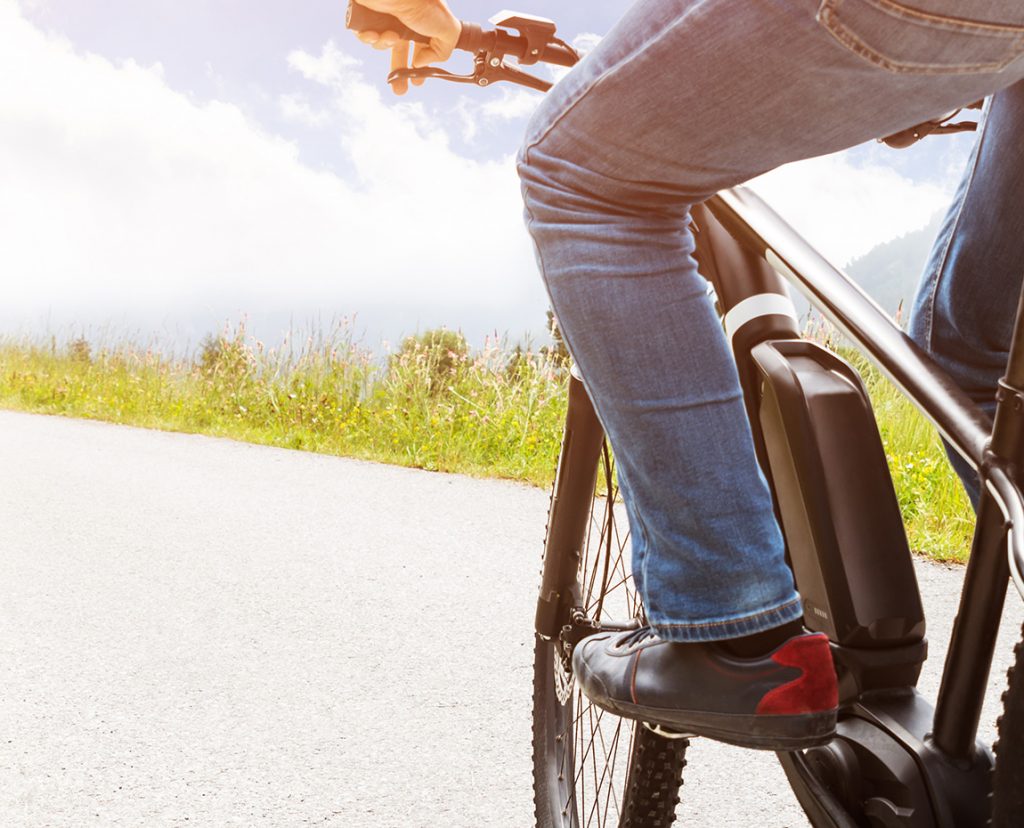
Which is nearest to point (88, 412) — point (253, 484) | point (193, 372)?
point (193, 372)

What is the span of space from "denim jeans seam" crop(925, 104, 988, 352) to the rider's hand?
38.0 inches

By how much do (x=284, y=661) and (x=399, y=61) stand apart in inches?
89.7

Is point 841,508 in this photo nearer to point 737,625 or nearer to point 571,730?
point 737,625

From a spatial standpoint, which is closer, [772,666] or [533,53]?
[772,666]

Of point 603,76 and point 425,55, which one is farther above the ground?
point 425,55

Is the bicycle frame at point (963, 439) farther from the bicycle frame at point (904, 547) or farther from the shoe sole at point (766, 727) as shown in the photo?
the shoe sole at point (766, 727)

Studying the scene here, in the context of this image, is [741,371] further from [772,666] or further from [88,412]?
[88,412]

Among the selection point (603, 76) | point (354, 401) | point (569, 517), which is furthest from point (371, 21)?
point (354, 401)

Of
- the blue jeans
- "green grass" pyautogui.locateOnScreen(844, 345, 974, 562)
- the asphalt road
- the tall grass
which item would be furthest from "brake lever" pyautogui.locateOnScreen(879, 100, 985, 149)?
the tall grass

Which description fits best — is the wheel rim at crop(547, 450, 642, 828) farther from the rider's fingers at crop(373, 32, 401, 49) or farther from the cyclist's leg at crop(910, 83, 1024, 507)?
the rider's fingers at crop(373, 32, 401, 49)

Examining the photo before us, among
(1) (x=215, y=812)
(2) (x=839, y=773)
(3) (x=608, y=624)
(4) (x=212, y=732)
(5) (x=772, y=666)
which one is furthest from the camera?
(4) (x=212, y=732)

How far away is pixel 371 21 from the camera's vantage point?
181 centimetres

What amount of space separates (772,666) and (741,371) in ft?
1.71

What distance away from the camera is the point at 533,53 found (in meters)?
1.99
